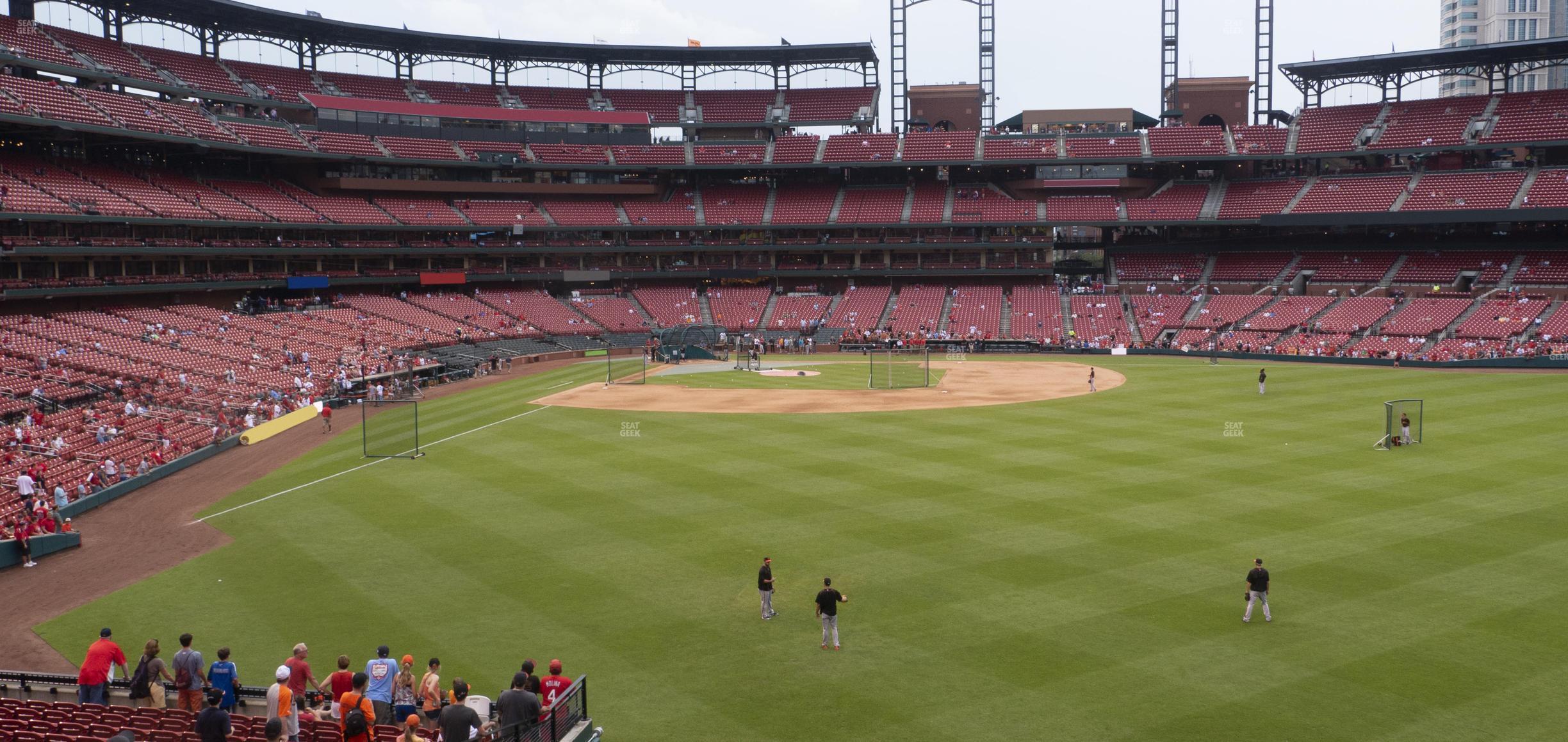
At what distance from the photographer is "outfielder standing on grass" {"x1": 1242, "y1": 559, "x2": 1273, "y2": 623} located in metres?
18.6

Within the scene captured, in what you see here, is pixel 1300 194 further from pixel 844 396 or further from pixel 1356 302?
pixel 844 396

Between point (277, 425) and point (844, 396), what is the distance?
26596 millimetres

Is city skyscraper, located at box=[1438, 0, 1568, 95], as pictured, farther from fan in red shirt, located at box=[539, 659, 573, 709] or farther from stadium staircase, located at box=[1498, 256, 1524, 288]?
fan in red shirt, located at box=[539, 659, 573, 709]

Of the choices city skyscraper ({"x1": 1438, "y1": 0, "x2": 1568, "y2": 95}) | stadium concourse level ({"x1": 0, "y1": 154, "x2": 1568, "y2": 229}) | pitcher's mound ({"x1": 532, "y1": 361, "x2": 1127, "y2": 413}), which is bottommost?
pitcher's mound ({"x1": 532, "y1": 361, "x2": 1127, "y2": 413})

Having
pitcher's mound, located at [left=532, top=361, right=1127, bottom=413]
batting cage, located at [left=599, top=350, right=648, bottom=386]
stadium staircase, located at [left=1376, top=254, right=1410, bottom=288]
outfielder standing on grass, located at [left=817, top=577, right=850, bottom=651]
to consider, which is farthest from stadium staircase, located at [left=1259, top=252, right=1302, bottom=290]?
outfielder standing on grass, located at [left=817, top=577, right=850, bottom=651]

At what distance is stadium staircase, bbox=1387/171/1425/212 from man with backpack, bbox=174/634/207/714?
81821mm

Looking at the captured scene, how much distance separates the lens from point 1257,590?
1875 centimetres

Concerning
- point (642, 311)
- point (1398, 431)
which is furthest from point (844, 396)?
point (642, 311)

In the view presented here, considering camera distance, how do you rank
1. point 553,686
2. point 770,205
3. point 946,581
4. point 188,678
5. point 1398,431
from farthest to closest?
1. point 770,205
2. point 1398,431
3. point 946,581
4. point 188,678
5. point 553,686

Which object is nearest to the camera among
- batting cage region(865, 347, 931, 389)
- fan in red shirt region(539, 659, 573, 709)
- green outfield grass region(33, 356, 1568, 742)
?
fan in red shirt region(539, 659, 573, 709)

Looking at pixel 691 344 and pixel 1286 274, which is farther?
pixel 1286 274

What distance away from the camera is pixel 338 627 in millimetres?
19531

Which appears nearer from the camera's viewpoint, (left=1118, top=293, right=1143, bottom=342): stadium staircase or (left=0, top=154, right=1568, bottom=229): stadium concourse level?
(left=0, top=154, right=1568, bottom=229): stadium concourse level

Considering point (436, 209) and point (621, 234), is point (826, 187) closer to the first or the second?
point (621, 234)
